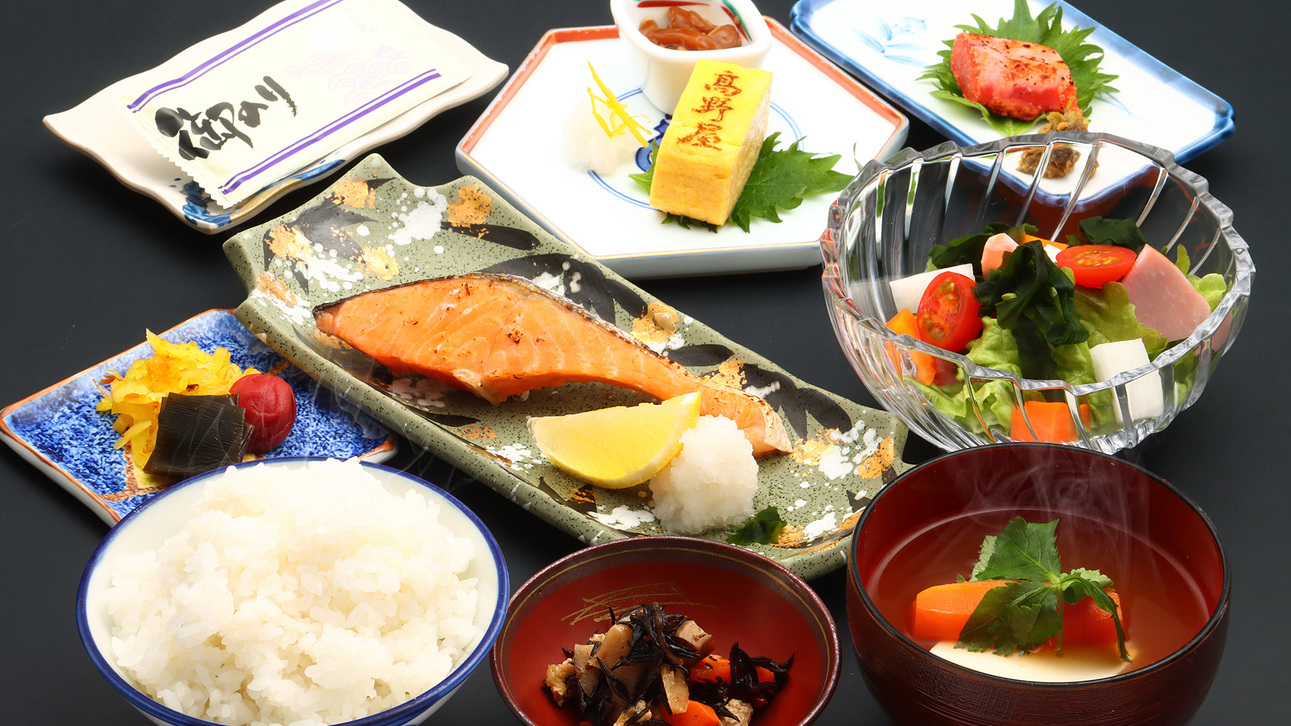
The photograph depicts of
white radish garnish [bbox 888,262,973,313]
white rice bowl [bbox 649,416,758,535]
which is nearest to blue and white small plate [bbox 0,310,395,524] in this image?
white rice bowl [bbox 649,416,758,535]

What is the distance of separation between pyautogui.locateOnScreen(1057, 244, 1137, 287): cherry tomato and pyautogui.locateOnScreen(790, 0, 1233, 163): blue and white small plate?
75cm

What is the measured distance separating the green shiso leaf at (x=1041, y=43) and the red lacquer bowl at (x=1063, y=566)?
1718 mm

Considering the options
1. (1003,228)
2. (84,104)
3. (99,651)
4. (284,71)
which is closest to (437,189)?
(284,71)

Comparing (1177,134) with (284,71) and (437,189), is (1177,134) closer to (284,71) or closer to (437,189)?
(437,189)

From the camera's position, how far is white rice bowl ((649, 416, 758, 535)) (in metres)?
2.01

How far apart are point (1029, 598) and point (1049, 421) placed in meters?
0.62

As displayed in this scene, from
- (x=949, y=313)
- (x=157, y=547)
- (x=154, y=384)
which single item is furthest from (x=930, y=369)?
(x=154, y=384)

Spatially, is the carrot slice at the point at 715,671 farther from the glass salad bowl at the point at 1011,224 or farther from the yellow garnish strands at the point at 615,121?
the yellow garnish strands at the point at 615,121

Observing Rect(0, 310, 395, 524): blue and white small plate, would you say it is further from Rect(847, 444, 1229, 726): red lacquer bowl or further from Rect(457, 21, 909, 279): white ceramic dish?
Rect(847, 444, 1229, 726): red lacquer bowl

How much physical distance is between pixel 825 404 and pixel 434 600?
99 cm

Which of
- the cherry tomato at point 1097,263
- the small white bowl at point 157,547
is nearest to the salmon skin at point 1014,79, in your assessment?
the cherry tomato at point 1097,263

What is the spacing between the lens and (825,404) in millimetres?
2305

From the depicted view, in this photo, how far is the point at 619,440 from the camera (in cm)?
207

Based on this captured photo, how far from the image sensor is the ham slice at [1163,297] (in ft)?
7.25
